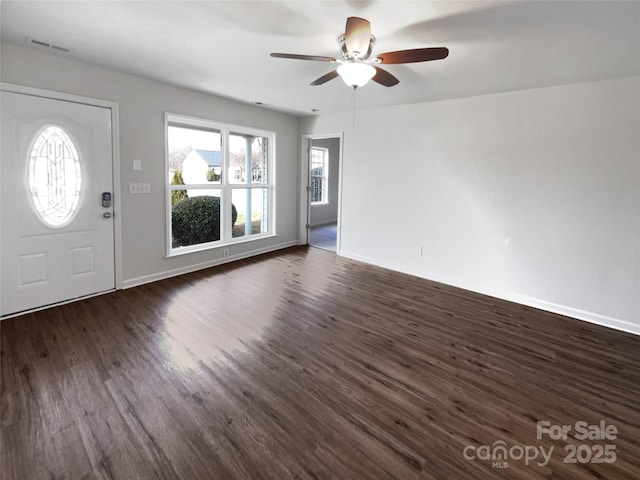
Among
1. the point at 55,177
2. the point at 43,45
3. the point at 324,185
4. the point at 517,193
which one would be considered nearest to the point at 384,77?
the point at 517,193

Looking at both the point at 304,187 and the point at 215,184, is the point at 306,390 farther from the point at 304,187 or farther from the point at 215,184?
the point at 304,187

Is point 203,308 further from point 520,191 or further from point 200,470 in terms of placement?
point 520,191

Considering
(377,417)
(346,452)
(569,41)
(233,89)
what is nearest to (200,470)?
(346,452)

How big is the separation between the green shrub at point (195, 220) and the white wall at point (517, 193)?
2376 millimetres

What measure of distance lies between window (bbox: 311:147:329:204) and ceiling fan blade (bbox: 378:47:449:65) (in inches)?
249

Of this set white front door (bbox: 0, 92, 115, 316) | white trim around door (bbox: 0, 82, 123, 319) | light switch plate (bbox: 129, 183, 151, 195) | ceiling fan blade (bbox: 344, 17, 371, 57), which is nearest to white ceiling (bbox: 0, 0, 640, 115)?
ceiling fan blade (bbox: 344, 17, 371, 57)

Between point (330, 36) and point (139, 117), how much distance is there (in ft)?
8.60

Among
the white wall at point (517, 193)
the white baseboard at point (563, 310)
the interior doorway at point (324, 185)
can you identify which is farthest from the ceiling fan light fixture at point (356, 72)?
the interior doorway at point (324, 185)

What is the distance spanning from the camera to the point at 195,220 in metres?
4.87

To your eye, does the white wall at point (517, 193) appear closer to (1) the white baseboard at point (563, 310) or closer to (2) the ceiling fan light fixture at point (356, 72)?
(1) the white baseboard at point (563, 310)

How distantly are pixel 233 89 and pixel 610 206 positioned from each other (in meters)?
4.43

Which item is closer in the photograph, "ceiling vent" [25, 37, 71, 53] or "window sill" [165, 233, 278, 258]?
"ceiling vent" [25, 37, 71, 53]

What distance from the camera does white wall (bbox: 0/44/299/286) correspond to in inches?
123

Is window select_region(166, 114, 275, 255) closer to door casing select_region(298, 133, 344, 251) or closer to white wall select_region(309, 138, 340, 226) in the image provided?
door casing select_region(298, 133, 344, 251)
